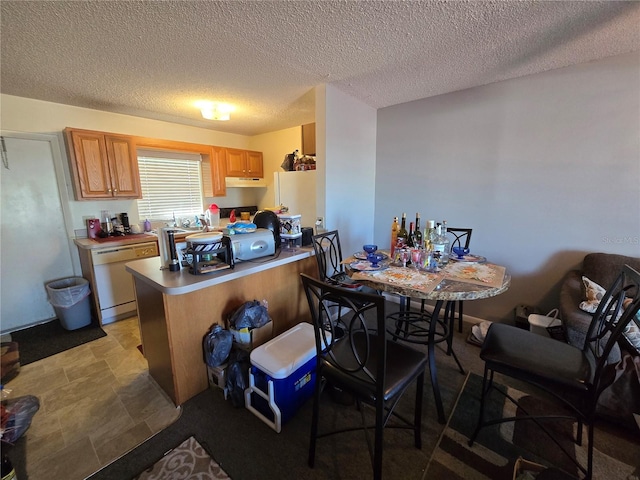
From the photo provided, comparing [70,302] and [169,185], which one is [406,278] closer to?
[70,302]

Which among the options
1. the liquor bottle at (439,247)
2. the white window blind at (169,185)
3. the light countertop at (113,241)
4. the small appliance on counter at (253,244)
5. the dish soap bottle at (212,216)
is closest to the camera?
the small appliance on counter at (253,244)

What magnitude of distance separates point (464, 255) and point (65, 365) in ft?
11.1

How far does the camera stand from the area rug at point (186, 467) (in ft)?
4.27

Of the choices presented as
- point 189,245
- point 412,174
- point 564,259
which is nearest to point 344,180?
point 412,174

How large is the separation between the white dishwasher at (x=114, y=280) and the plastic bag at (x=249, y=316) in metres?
1.92

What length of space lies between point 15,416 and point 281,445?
154cm

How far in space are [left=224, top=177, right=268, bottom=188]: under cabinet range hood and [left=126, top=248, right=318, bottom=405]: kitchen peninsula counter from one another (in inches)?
96.8

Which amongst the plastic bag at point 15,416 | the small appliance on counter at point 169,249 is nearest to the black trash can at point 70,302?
the plastic bag at point 15,416

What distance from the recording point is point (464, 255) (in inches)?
82.7

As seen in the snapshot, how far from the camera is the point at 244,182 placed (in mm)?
4301

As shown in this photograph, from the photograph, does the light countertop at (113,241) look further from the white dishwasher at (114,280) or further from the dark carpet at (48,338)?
the dark carpet at (48,338)

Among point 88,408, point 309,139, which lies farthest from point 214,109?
point 88,408

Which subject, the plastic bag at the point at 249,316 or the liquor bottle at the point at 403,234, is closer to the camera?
the plastic bag at the point at 249,316

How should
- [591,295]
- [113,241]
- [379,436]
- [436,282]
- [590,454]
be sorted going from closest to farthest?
1. [379,436]
2. [590,454]
3. [436,282]
4. [591,295]
5. [113,241]
